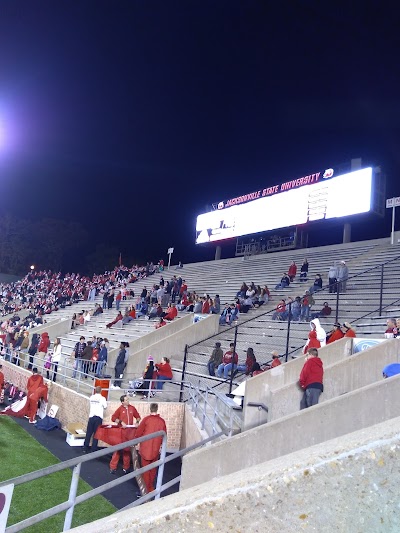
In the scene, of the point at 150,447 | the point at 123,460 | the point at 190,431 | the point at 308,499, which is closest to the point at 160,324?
the point at 190,431

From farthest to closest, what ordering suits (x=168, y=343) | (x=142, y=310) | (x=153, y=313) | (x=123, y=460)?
(x=142, y=310) < (x=153, y=313) < (x=168, y=343) < (x=123, y=460)

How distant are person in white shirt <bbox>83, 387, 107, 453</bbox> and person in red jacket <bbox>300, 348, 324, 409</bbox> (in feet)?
18.6

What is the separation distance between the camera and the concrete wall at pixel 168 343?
17.2m

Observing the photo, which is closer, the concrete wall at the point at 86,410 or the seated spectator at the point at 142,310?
the concrete wall at the point at 86,410

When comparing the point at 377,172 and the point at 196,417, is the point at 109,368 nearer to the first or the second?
the point at 196,417

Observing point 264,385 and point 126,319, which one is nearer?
point 264,385

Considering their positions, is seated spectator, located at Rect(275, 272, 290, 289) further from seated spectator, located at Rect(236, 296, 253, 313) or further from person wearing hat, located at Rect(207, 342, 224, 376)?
person wearing hat, located at Rect(207, 342, 224, 376)

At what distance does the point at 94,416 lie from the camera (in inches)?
440

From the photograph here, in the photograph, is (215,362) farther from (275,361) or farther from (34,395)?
(34,395)

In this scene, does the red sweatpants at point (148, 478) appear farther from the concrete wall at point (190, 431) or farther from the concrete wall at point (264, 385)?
the concrete wall at point (264, 385)

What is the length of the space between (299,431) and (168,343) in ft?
42.4

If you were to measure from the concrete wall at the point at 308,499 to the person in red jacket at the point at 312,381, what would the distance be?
5.89 m

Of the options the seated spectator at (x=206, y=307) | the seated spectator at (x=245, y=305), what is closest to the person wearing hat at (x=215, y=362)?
the seated spectator at (x=245, y=305)

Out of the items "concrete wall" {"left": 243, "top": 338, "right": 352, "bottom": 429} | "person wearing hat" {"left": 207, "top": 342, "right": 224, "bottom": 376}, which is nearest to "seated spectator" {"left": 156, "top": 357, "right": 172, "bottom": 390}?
"person wearing hat" {"left": 207, "top": 342, "right": 224, "bottom": 376}
